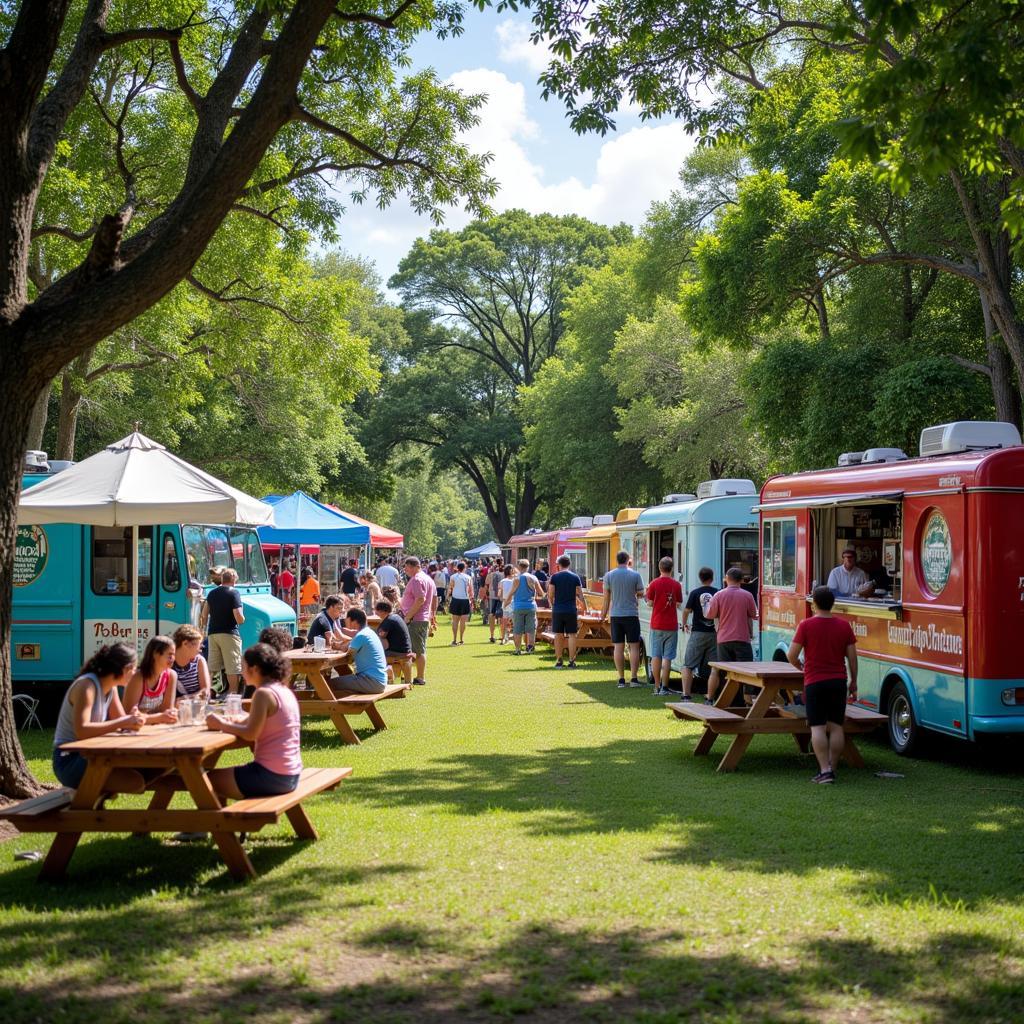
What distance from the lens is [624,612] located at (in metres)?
17.0

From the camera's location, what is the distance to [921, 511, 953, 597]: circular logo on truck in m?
10.2

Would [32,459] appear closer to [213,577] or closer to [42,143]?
[213,577]

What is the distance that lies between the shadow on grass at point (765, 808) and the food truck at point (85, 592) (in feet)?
14.8

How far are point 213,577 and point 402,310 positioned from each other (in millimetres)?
40591

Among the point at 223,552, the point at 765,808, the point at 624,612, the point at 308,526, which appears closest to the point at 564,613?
the point at 624,612

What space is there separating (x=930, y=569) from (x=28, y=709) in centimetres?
938

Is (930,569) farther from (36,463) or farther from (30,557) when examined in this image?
(36,463)

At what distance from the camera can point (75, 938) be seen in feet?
17.6

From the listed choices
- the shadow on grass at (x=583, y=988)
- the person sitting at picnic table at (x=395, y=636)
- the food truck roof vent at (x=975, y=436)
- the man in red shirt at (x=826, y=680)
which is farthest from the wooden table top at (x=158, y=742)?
the person sitting at picnic table at (x=395, y=636)

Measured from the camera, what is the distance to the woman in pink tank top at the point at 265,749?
671 cm

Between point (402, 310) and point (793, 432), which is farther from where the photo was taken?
point (402, 310)

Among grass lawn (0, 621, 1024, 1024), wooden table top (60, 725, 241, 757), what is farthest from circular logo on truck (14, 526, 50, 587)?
wooden table top (60, 725, 241, 757)

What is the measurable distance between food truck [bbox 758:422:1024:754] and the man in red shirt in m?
1.07

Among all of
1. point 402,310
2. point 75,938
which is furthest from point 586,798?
point 402,310
